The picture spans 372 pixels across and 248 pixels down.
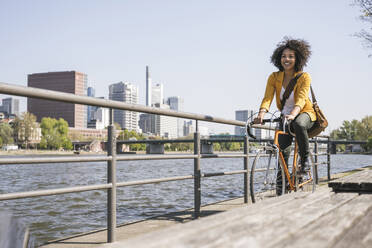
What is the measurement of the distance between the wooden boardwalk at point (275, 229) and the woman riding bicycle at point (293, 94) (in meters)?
2.52

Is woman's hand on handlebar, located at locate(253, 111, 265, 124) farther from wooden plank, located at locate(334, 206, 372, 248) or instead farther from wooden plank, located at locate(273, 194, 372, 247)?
wooden plank, located at locate(334, 206, 372, 248)

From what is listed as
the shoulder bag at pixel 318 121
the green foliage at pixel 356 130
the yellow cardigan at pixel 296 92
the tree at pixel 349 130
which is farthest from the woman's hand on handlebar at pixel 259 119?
the tree at pixel 349 130

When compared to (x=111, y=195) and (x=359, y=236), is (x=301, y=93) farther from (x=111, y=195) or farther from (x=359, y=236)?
(x=359, y=236)

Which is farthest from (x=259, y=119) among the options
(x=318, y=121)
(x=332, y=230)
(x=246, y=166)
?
(x=332, y=230)

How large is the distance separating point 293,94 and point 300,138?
516mm

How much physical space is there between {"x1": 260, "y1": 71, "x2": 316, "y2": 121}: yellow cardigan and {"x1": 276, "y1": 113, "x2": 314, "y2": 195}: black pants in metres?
0.11

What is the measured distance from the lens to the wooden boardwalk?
1066 millimetres

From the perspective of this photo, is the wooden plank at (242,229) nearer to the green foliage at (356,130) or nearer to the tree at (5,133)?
the tree at (5,133)

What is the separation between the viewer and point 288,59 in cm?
471

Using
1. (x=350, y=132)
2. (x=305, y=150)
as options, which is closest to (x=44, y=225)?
(x=305, y=150)

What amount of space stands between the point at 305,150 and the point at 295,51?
1.17m

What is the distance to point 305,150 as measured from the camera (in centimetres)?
441

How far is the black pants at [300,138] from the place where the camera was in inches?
169

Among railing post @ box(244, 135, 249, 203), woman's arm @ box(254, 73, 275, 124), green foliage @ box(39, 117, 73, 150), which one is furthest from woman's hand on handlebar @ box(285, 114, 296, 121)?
green foliage @ box(39, 117, 73, 150)
